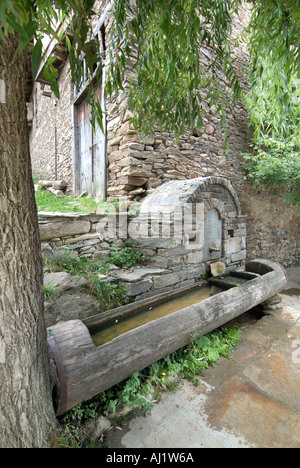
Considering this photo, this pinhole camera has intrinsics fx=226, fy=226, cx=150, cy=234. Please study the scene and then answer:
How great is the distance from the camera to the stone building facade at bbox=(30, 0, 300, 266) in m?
4.00

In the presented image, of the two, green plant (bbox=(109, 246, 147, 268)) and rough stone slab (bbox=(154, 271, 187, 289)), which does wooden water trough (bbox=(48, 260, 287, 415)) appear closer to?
rough stone slab (bbox=(154, 271, 187, 289))

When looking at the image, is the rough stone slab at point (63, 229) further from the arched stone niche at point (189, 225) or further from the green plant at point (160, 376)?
the green plant at point (160, 376)

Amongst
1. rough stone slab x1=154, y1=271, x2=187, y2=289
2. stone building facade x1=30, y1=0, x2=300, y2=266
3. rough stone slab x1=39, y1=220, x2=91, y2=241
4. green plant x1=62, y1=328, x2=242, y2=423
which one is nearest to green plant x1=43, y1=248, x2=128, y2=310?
rough stone slab x1=39, y1=220, x2=91, y2=241

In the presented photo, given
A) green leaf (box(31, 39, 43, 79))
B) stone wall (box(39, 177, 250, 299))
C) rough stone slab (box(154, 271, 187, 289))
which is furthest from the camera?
rough stone slab (box(154, 271, 187, 289))

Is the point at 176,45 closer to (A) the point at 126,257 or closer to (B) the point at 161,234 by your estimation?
(B) the point at 161,234

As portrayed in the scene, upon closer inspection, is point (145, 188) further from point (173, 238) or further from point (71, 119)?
point (71, 119)

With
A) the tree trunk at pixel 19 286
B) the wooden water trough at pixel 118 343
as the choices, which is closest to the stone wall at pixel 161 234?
the wooden water trough at pixel 118 343

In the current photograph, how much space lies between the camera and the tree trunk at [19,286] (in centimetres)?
113

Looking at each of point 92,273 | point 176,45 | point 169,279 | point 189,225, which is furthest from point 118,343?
point 176,45

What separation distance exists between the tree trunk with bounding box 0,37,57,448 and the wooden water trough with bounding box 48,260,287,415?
157 mm

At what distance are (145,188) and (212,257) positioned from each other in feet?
5.55

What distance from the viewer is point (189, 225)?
3.26 m

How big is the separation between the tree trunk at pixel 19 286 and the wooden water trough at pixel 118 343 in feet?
0.51

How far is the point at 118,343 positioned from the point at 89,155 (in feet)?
14.2
